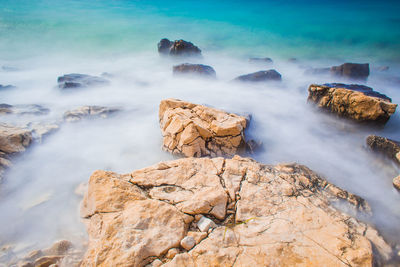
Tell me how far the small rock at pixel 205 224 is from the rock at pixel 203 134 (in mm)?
1942

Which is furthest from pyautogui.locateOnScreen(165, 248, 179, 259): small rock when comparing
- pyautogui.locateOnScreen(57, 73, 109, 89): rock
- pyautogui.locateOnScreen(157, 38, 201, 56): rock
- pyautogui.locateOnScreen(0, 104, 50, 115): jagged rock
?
pyautogui.locateOnScreen(157, 38, 201, 56): rock

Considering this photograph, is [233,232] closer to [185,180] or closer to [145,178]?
[185,180]

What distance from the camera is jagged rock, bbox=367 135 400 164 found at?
451 centimetres

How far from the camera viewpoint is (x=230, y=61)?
18.9m

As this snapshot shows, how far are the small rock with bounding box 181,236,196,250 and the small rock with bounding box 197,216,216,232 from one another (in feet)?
0.60

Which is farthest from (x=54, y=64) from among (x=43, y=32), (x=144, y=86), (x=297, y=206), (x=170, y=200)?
(x=297, y=206)

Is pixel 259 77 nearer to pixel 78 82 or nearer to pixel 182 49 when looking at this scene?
pixel 182 49

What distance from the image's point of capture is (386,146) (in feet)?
15.7

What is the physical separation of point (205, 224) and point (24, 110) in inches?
320

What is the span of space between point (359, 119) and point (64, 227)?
7572 millimetres

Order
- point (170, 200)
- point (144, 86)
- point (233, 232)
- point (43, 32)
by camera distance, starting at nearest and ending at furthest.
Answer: point (233, 232), point (170, 200), point (144, 86), point (43, 32)

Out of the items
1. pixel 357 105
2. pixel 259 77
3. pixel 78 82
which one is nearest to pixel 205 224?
pixel 357 105

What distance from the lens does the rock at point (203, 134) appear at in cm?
430

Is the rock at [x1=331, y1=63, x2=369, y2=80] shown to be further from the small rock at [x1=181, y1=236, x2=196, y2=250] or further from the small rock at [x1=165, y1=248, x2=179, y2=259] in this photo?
the small rock at [x1=165, y1=248, x2=179, y2=259]
